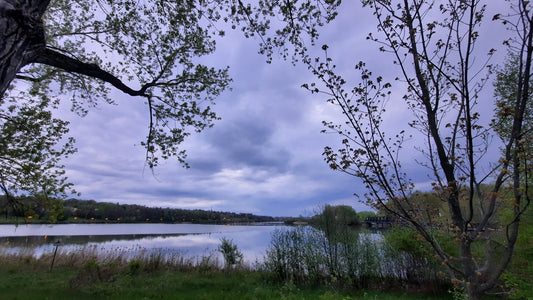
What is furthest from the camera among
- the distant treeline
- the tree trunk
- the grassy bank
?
the distant treeline

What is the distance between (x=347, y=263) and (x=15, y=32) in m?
14.9

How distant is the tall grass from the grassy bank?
2.51 feet

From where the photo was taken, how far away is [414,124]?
2512 mm

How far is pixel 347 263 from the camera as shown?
1342 centimetres

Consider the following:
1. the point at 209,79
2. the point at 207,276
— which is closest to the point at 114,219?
the point at 207,276

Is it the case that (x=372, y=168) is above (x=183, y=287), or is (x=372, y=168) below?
above

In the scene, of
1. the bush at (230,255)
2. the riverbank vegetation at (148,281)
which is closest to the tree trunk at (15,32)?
the riverbank vegetation at (148,281)

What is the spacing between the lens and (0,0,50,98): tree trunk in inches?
83.1

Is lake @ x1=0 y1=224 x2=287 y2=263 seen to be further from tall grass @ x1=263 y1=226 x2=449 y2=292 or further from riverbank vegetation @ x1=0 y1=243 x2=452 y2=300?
tall grass @ x1=263 y1=226 x2=449 y2=292

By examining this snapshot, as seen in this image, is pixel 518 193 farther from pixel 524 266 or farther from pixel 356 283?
pixel 356 283

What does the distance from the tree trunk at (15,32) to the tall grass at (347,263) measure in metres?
13.5

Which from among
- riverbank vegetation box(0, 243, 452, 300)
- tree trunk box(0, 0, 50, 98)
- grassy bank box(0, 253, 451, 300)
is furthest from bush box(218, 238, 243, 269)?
tree trunk box(0, 0, 50, 98)

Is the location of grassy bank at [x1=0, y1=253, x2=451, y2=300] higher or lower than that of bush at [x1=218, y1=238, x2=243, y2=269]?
lower

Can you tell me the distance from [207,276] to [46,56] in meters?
13.6
